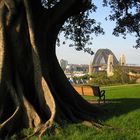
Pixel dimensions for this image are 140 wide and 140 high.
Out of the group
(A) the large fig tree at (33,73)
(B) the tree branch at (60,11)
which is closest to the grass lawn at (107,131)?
(A) the large fig tree at (33,73)

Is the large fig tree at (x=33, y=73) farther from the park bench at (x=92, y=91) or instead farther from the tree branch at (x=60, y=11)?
the park bench at (x=92, y=91)

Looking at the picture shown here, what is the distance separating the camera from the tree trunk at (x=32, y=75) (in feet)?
35.6

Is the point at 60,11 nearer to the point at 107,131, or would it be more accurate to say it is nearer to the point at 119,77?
the point at 107,131

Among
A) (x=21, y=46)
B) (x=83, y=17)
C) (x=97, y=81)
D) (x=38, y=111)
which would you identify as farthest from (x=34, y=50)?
(x=97, y=81)

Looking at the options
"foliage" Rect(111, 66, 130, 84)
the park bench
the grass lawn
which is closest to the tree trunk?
the grass lawn

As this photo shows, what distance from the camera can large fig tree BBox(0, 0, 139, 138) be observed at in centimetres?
1087

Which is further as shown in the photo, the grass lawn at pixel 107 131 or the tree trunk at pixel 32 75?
the tree trunk at pixel 32 75

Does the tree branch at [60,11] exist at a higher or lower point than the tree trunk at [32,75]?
higher

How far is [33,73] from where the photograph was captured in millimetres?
12117

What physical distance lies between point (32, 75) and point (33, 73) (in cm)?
7

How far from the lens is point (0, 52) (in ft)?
37.8

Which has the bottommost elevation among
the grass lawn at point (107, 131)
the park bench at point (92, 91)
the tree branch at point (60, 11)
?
the grass lawn at point (107, 131)

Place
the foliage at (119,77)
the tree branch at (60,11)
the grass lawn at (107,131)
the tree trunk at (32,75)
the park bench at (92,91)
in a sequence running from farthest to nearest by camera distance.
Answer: the foliage at (119,77) → the park bench at (92,91) → the tree branch at (60,11) → the tree trunk at (32,75) → the grass lawn at (107,131)

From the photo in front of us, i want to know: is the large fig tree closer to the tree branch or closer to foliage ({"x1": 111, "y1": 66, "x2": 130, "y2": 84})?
the tree branch
